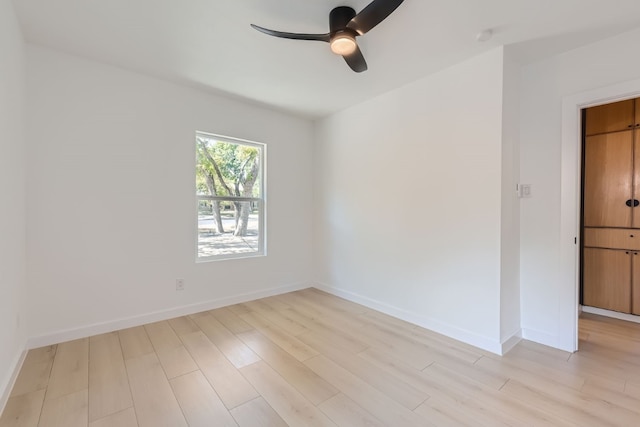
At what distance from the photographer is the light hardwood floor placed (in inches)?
63.6

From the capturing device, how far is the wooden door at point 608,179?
3010mm

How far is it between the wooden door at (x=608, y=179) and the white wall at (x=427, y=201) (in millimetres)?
1816

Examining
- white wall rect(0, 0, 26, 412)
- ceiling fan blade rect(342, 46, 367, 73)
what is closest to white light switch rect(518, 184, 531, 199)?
ceiling fan blade rect(342, 46, 367, 73)

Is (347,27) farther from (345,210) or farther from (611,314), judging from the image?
(611,314)

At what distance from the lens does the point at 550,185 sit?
96.8 inches

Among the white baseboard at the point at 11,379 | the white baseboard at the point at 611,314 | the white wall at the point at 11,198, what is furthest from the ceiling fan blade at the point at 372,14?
the white baseboard at the point at 611,314

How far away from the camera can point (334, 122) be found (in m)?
3.93

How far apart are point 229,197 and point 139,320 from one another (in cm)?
160

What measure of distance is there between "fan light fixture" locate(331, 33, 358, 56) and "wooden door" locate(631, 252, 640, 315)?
3.64m

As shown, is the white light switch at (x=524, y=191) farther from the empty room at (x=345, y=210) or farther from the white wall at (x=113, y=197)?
the white wall at (x=113, y=197)

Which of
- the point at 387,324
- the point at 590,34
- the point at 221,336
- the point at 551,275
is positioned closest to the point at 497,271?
the point at 551,275

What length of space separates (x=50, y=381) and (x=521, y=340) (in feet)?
12.1

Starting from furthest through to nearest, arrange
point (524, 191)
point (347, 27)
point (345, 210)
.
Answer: point (345, 210) < point (524, 191) < point (347, 27)

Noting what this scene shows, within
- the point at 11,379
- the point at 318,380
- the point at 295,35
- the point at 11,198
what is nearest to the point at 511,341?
the point at 318,380
